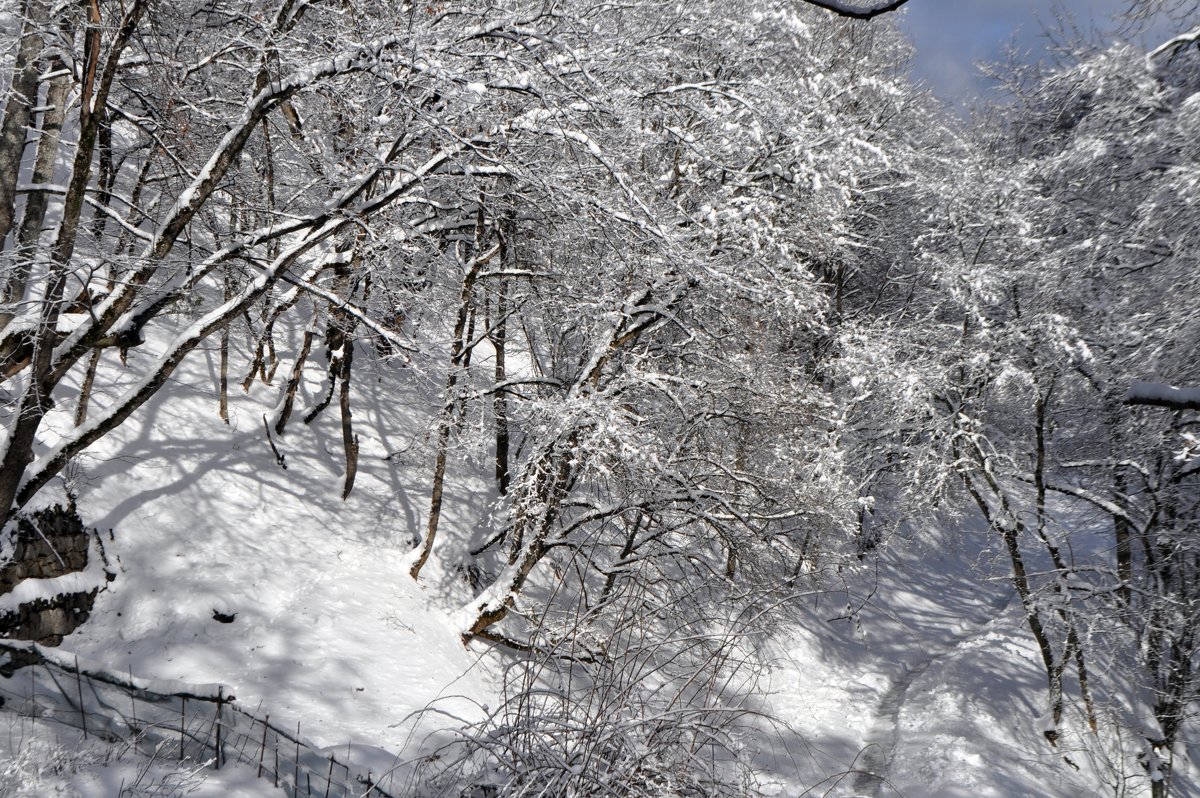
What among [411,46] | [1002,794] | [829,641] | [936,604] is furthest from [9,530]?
[936,604]

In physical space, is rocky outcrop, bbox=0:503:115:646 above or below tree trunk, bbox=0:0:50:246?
below

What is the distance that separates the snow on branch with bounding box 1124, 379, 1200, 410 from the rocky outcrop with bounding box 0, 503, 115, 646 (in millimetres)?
7979

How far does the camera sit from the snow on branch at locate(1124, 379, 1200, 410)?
3.21m

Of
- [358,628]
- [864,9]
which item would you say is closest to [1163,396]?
[864,9]

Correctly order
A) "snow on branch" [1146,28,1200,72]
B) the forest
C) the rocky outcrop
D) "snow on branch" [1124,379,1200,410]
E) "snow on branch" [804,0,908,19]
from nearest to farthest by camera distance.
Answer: "snow on branch" [804,0,908,19] → "snow on branch" [1124,379,1200,410] → the forest → "snow on branch" [1146,28,1200,72] → the rocky outcrop

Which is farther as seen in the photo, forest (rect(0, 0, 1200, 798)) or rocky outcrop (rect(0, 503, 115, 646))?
rocky outcrop (rect(0, 503, 115, 646))

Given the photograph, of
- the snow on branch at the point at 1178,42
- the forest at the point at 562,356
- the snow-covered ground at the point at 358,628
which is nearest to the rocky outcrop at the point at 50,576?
the forest at the point at 562,356

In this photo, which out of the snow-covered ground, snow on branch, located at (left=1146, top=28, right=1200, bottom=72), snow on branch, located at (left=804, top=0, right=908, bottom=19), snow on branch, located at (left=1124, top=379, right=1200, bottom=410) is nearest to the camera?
snow on branch, located at (left=804, top=0, right=908, bottom=19)

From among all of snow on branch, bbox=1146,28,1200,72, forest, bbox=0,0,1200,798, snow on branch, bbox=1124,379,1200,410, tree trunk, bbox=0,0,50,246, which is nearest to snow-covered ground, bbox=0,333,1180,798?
forest, bbox=0,0,1200,798

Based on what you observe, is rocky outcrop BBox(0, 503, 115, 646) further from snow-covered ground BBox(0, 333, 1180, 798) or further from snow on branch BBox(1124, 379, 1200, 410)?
snow on branch BBox(1124, 379, 1200, 410)

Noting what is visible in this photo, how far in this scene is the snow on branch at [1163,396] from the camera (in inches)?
126

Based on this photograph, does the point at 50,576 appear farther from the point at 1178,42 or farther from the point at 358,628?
the point at 1178,42

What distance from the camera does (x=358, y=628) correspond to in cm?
877

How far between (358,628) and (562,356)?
5.20 meters
